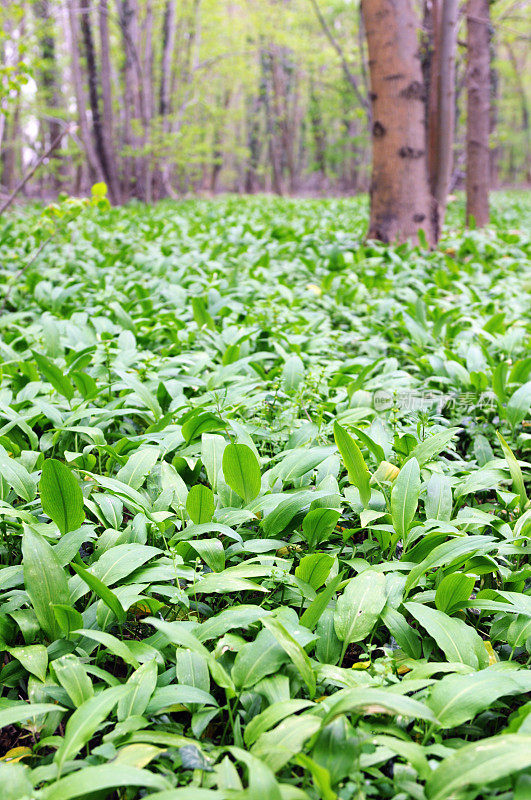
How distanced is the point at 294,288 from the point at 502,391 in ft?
7.34

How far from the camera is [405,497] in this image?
5.36ft

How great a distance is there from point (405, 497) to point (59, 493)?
3.00 ft

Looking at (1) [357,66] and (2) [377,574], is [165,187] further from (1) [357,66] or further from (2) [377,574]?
(2) [377,574]

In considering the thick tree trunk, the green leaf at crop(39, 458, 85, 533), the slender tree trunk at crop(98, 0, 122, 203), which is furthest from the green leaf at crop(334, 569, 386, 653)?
the slender tree trunk at crop(98, 0, 122, 203)

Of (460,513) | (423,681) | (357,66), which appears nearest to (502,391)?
(460,513)

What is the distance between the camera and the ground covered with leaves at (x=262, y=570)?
1.01 meters

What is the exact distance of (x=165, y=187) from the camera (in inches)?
553

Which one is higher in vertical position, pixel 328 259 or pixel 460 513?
pixel 328 259

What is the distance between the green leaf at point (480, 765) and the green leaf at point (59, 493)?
99cm

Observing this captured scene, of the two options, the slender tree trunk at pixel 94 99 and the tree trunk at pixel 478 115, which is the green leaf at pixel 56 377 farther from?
the slender tree trunk at pixel 94 99

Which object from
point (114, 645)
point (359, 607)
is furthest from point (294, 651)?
point (114, 645)

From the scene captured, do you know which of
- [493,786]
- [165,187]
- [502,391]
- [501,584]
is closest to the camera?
[493,786]

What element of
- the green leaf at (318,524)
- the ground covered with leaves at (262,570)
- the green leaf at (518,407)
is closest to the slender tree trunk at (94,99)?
the ground covered with leaves at (262,570)

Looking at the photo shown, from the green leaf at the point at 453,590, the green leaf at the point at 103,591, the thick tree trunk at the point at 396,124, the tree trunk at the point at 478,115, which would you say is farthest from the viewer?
the tree trunk at the point at 478,115
